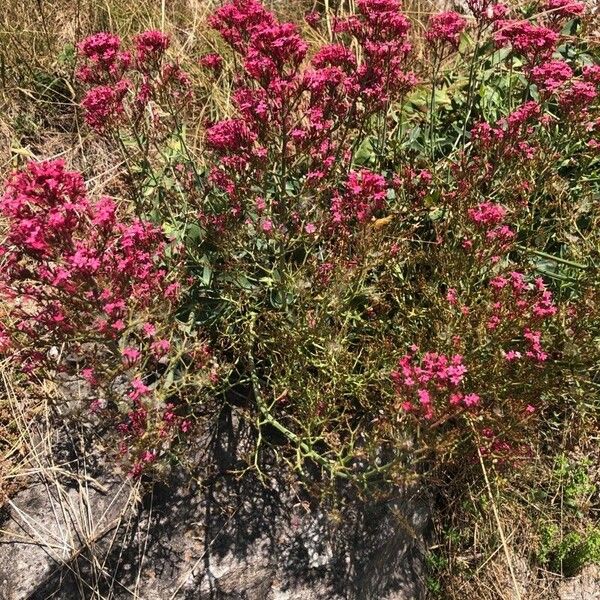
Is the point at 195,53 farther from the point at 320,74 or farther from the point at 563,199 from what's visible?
the point at 563,199

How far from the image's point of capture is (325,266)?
8.43 ft

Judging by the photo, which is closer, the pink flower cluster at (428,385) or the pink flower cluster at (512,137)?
the pink flower cluster at (428,385)

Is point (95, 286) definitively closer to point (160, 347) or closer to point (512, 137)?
point (160, 347)

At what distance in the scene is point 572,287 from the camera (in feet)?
9.23

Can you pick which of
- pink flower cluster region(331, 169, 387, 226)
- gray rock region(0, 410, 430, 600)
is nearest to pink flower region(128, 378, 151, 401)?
gray rock region(0, 410, 430, 600)

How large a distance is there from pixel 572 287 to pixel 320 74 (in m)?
1.44

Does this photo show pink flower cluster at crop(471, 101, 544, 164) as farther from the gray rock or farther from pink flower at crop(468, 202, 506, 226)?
the gray rock

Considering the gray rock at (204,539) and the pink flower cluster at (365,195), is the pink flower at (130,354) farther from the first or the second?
the pink flower cluster at (365,195)

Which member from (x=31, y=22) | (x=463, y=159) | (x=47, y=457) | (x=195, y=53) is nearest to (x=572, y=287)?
(x=463, y=159)

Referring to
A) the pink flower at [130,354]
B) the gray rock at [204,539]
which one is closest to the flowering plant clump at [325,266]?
the pink flower at [130,354]

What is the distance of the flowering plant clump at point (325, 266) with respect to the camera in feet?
7.02

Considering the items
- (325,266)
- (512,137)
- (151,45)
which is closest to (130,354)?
(325,266)

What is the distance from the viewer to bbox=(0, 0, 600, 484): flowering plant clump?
214 centimetres

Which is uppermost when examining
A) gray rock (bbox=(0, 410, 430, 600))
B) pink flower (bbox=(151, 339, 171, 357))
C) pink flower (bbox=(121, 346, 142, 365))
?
pink flower (bbox=(121, 346, 142, 365))
